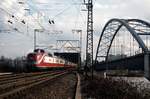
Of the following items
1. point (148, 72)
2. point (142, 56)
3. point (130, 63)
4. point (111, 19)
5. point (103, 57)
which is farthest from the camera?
point (103, 57)

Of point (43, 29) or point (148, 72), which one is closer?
point (148, 72)

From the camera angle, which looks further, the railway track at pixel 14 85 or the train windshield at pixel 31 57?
the train windshield at pixel 31 57

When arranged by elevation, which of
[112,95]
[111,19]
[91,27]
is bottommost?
[112,95]

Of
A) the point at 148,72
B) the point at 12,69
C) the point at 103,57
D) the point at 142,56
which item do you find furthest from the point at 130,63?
the point at 103,57

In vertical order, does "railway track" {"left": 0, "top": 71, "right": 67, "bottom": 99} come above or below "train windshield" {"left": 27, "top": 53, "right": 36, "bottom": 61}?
below

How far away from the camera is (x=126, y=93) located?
17297 mm

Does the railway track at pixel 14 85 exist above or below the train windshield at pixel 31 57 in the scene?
below

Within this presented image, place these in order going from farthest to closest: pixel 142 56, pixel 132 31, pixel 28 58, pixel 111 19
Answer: pixel 111 19, pixel 28 58, pixel 132 31, pixel 142 56

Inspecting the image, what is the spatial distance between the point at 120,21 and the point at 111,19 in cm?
548

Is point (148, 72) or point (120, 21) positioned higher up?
point (120, 21)

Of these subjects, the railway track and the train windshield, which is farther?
the train windshield

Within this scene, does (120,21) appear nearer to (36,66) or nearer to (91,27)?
(36,66)

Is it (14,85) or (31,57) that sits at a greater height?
(31,57)

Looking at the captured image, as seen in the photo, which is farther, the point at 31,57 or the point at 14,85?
the point at 31,57
